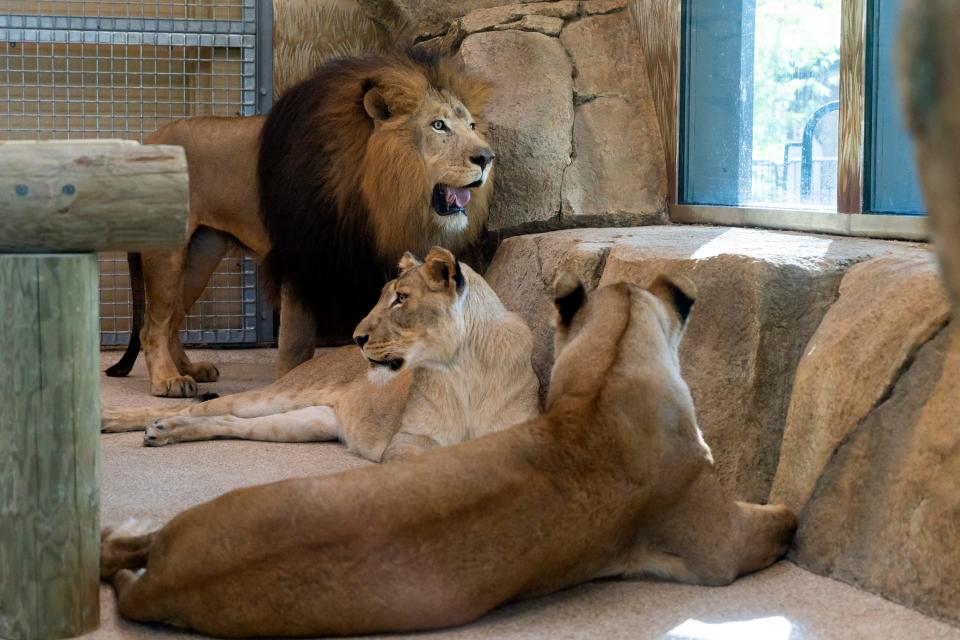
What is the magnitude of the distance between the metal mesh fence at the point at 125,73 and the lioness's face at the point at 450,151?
2023 mm

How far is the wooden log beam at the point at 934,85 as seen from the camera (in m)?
0.73

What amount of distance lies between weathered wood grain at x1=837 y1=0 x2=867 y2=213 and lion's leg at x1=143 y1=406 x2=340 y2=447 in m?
2.02

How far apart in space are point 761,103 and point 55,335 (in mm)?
2902

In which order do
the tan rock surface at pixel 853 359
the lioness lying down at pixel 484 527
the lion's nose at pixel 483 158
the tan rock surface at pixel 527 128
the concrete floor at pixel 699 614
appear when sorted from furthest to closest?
the tan rock surface at pixel 527 128
the lion's nose at pixel 483 158
the tan rock surface at pixel 853 359
the concrete floor at pixel 699 614
the lioness lying down at pixel 484 527

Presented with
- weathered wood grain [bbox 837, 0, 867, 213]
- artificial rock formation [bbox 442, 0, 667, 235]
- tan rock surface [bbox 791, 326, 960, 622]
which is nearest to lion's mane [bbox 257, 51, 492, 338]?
artificial rock formation [bbox 442, 0, 667, 235]

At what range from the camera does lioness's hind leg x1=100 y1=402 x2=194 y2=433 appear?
15.6 feet

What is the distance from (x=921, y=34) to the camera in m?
0.73

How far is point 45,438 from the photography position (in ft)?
7.89

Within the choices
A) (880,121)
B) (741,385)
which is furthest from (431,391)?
(880,121)

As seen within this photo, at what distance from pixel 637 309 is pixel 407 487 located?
843 mm

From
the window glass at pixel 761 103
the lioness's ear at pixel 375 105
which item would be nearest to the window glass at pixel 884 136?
the window glass at pixel 761 103

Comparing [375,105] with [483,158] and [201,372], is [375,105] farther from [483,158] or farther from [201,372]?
[201,372]

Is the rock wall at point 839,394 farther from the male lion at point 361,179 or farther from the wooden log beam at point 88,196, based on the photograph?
the wooden log beam at point 88,196

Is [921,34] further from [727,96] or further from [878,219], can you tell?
[727,96]
